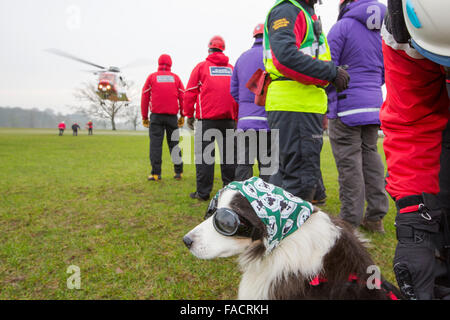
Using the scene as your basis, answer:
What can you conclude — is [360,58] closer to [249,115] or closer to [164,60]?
[249,115]

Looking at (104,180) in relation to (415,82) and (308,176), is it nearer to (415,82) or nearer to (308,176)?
(308,176)

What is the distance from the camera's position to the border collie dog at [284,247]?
1312 millimetres

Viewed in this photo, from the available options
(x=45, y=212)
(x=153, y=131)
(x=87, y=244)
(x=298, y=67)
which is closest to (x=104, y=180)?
(x=153, y=131)

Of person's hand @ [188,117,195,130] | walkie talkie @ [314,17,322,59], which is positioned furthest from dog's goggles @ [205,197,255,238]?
person's hand @ [188,117,195,130]

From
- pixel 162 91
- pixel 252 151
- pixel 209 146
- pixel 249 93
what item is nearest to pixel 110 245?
pixel 252 151

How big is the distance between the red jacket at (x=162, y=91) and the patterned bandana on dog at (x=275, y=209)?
4.68 metres

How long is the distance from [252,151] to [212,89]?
1380 millimetres

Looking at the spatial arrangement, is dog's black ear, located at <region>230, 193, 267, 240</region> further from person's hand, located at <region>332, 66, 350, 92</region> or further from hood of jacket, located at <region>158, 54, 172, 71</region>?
hood of jacket, located at <region>158, 54, 172, 71</region>

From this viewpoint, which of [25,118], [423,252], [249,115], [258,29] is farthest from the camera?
[25,118]

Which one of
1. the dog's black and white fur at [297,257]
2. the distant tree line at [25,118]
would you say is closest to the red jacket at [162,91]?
the dog's black and white fur at [297,257]

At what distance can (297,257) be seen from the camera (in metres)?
1.37

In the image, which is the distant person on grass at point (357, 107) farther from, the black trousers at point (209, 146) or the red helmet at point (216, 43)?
the red helmet at point (216, 43)

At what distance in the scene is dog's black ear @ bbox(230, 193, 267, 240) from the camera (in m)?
1.34
